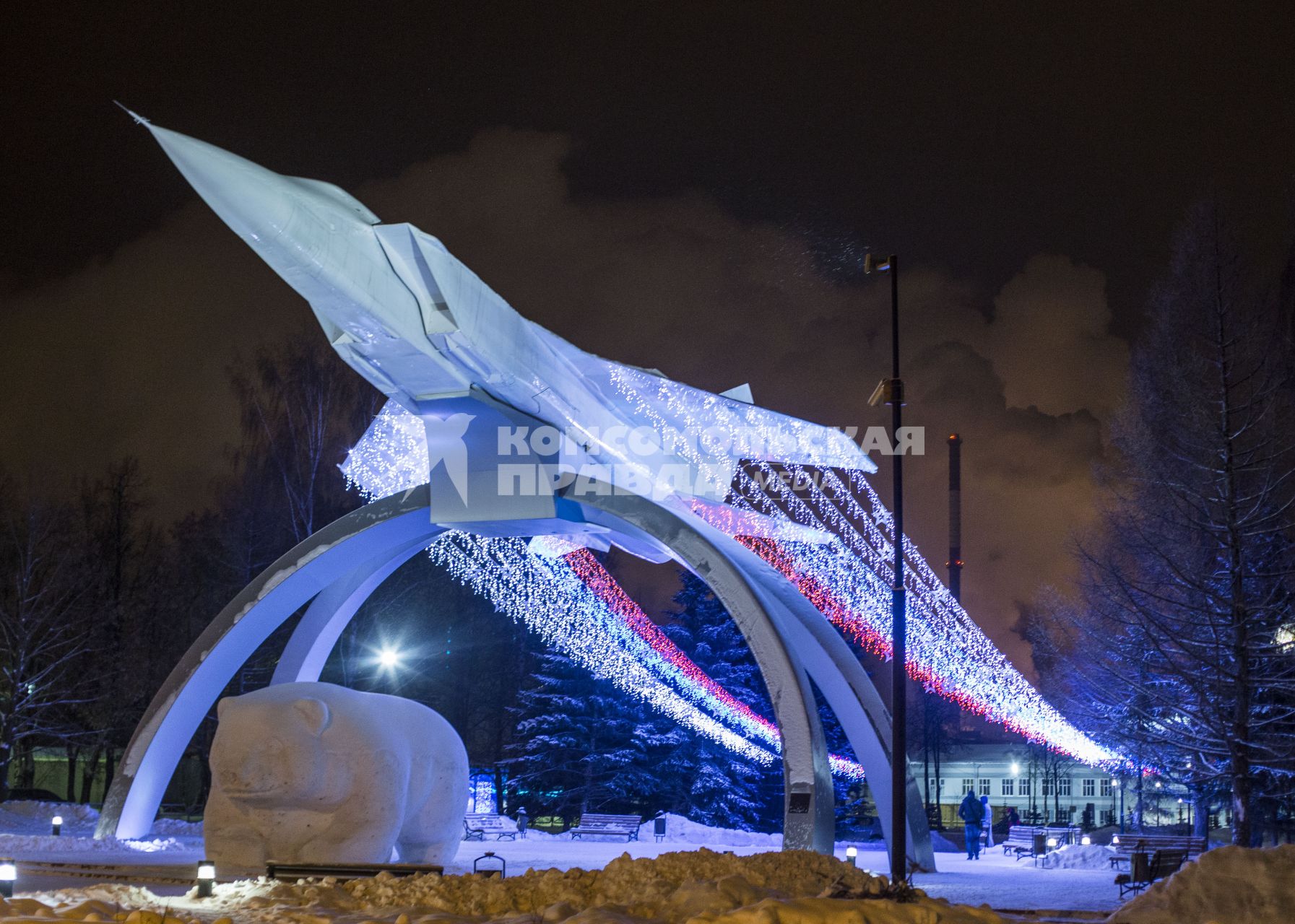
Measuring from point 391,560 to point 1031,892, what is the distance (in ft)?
38.2

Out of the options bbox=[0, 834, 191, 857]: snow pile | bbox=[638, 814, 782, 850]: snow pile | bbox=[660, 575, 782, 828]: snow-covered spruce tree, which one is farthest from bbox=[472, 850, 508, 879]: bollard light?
bbox=[660, 575, 782, 828]: snow-covered spruce tree

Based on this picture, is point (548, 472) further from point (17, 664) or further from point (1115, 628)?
point (17, 664)

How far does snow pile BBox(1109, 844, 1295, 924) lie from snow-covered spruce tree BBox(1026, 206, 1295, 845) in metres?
8.78

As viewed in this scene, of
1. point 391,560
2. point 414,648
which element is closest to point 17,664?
point 414,648

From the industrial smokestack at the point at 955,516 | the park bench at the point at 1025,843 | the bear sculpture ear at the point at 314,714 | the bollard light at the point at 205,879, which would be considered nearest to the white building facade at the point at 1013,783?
the industrial smokestack at the point at 955,516

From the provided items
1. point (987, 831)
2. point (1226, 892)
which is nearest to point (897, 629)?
point (1226, 892)

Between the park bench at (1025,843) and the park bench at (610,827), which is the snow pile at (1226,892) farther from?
the park bench at (610,827)

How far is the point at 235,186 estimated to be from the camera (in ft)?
40.5

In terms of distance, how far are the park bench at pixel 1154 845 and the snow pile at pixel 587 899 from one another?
27.3 feet

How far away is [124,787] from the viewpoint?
61.4ft

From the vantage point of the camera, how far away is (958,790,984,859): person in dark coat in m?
23.6

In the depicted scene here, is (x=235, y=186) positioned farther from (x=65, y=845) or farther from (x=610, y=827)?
(x=610, y=827)

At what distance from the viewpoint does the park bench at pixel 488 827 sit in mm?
25562

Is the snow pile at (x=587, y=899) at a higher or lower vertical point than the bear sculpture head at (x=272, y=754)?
lower
